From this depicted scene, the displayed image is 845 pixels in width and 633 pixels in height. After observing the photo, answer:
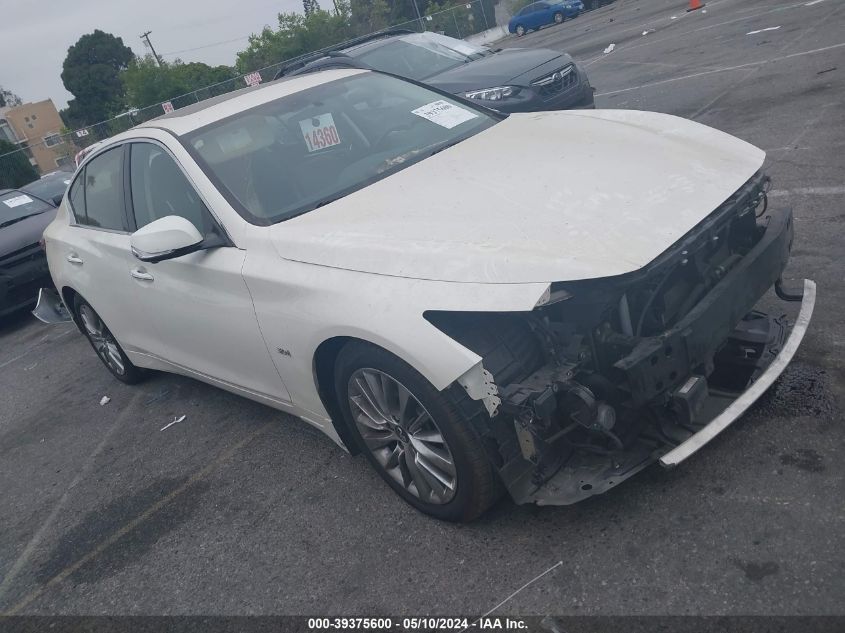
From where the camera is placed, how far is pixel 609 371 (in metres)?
2.72

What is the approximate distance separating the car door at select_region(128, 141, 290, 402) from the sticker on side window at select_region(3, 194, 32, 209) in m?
6.76

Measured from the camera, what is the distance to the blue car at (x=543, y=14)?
34469mm

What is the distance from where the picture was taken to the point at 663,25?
61.4ft

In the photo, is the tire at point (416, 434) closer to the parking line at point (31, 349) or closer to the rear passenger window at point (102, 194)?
the rear passenger window at point (102, 194)

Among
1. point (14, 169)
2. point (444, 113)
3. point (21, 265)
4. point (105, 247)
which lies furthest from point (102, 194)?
point (14, 169)

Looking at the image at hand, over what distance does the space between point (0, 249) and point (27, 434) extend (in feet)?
13.1

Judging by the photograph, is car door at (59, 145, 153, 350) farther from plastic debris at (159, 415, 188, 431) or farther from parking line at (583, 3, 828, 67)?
parking line at (583, 3, 828, 67)

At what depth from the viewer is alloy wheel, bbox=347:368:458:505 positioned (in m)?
2.96

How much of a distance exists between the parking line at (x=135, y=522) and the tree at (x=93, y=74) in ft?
266

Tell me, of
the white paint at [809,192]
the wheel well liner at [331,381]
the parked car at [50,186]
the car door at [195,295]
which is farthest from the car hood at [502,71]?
the parked car at [50,186]

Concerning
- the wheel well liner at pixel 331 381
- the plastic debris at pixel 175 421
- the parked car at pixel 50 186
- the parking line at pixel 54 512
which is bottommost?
the plastic debris at pixel 175 421

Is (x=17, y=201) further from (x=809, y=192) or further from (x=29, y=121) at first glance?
(x=29, y=121)

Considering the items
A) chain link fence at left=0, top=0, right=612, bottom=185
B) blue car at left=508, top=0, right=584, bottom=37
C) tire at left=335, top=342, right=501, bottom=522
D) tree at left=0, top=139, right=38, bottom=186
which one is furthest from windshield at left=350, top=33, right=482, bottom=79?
blue car at left=508, top=0, right=584, bottom=37

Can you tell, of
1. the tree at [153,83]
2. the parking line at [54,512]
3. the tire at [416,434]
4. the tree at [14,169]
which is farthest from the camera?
the tree at [153,83]
